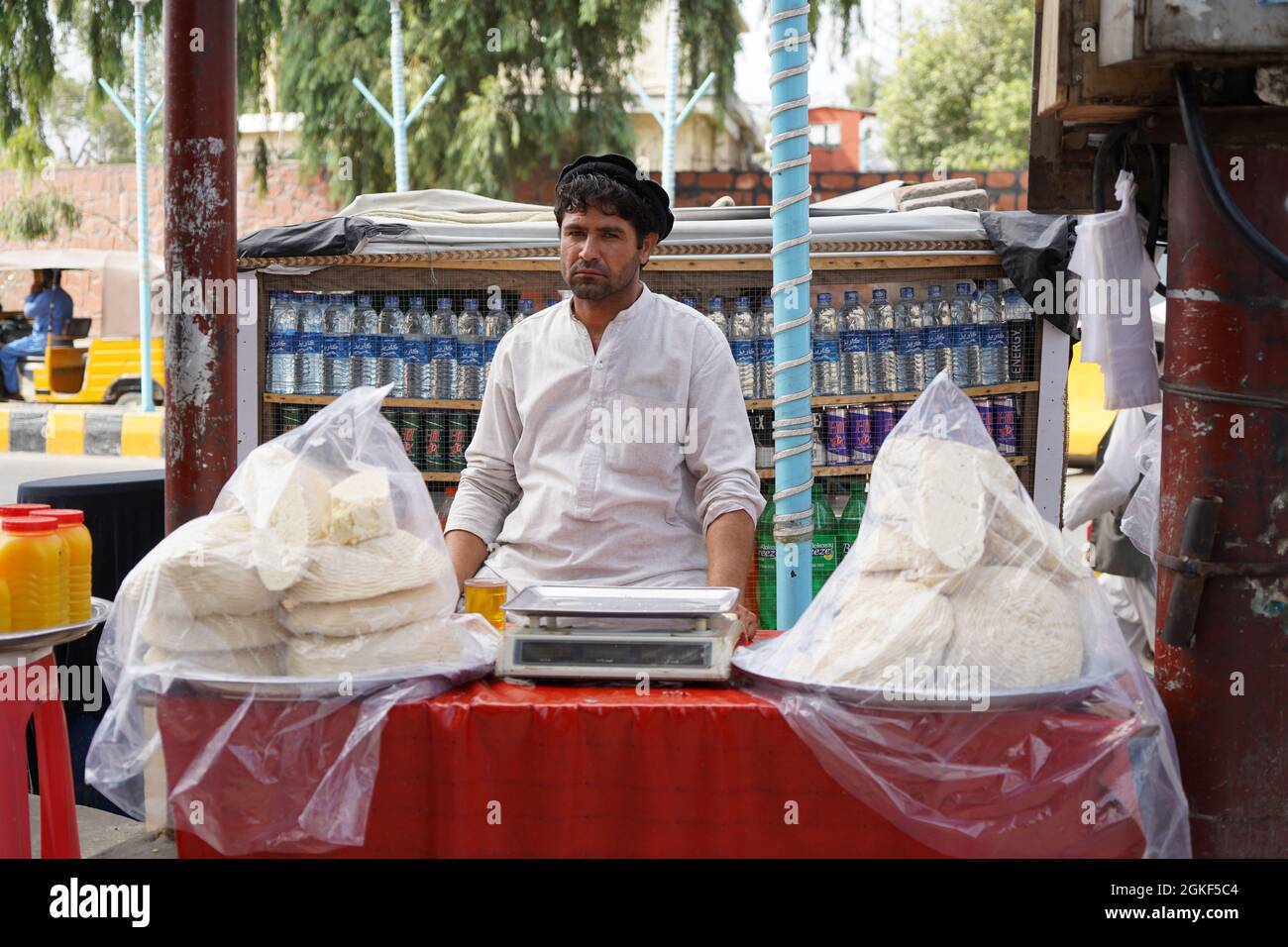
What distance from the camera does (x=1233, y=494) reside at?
213 centimetres

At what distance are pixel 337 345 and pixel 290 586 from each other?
12.6ft

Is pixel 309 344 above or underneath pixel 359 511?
above

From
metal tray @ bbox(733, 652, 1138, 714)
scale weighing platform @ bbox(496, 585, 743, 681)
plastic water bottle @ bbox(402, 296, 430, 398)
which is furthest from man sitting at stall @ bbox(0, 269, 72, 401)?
metal tray @ bbox(733, 652, 1138, 714)

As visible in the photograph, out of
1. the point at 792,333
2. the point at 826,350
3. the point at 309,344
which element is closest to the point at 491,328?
the point at 309,344

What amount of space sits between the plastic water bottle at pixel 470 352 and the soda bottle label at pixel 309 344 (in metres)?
0.59

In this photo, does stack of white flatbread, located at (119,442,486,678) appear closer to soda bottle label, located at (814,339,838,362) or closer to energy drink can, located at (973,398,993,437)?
soda bottle label, located at (814,339,838,362)

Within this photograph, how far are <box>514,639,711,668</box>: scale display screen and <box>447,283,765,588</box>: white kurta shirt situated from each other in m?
0.72

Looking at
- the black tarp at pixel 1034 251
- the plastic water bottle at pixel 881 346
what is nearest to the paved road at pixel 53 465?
the plastic water bottle at pixel 881 346

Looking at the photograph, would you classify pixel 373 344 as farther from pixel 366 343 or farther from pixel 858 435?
pixel 858 435

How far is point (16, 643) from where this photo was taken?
2.38m

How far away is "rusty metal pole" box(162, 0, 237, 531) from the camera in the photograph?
3174 millimetres

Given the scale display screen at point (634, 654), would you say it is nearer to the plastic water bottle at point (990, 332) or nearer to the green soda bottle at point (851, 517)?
the green soda bottle at point (851, 517)

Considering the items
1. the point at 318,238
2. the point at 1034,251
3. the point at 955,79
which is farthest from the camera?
the point at 955,79

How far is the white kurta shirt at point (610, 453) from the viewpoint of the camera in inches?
117
